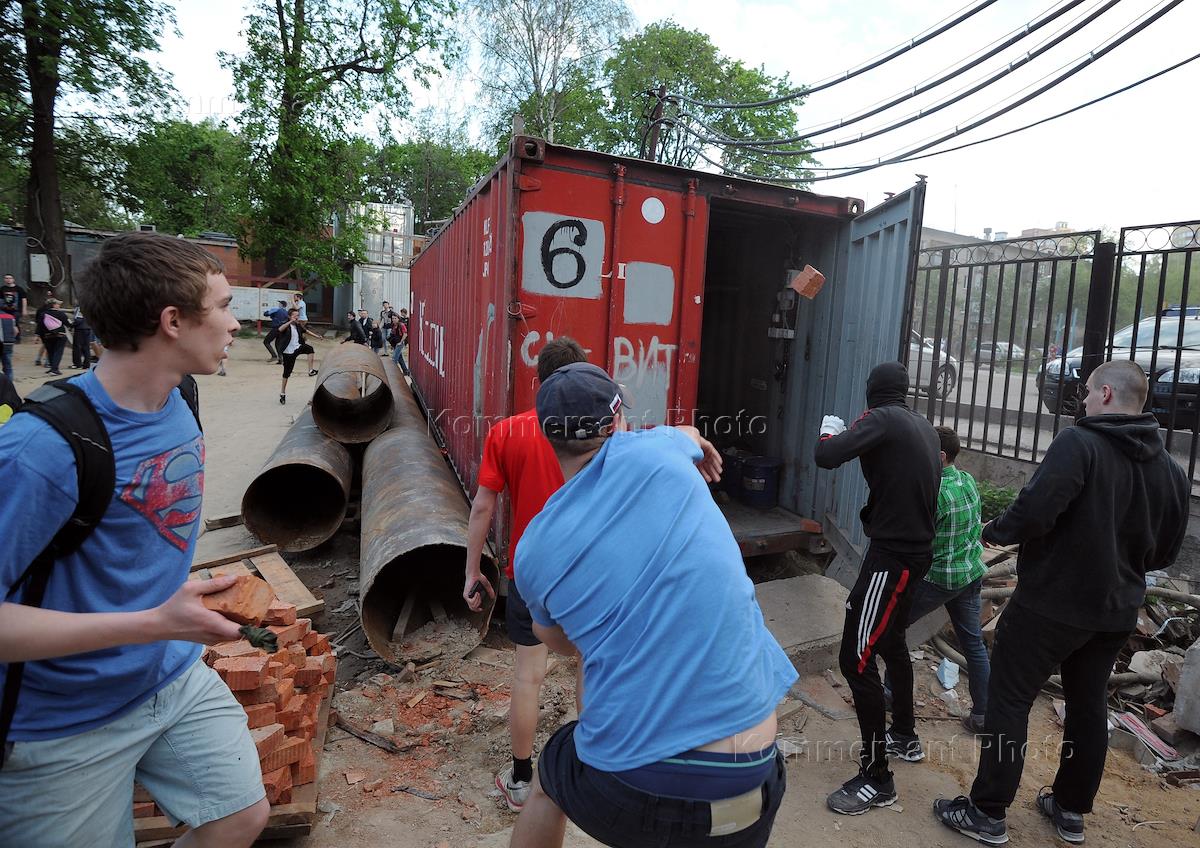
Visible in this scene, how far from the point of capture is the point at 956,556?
353 cm

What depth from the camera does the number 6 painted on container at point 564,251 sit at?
4383 millimetres

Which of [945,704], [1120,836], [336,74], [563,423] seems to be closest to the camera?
[563,423]

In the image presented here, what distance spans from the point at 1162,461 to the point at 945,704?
2.06m

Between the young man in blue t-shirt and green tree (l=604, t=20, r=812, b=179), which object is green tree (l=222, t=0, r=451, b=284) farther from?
the young man in blue t-shirt

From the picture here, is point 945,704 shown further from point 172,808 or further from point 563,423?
point 172,808

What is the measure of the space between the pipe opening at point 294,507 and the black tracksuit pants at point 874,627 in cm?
455

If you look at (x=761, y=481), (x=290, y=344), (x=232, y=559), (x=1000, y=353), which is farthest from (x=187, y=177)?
(x=761, y=481)

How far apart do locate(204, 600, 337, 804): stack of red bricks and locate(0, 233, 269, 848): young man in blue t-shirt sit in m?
0.91

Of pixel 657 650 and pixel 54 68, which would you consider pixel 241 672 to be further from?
pixel 54 68

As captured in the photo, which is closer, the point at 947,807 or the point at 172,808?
the point at 172,808

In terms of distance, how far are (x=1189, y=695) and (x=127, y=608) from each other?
16.0 feet

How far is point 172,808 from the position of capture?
1.75m

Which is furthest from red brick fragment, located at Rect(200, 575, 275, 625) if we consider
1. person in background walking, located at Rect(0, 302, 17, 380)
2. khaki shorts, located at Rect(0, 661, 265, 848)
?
person in background walking, located at Rect(0, 302, 17, 380)

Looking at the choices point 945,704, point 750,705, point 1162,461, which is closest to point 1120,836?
point 945,704
